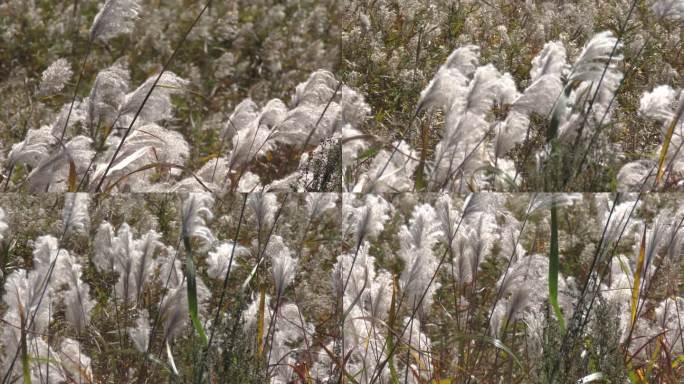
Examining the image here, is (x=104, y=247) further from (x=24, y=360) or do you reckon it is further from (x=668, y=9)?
Result: (x=668, y=9)

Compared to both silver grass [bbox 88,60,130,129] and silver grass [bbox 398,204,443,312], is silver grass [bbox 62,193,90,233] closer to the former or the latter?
silver grass [bbox 88,60,130,129]

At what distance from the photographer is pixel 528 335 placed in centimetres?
226

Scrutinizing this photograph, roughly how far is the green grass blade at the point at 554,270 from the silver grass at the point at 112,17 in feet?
3.81

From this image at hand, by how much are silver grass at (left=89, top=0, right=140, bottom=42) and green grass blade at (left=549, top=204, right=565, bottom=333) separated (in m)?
1.16

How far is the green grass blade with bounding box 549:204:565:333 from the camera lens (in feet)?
7.40

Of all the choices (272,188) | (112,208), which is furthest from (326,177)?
(112,208)

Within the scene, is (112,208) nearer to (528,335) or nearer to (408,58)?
(408,58)

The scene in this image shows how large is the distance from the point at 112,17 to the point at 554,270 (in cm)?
126

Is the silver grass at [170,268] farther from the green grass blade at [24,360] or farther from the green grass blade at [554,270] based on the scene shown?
the green grass blade at [554,270]

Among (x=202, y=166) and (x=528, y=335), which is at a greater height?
(x=202, y=166)

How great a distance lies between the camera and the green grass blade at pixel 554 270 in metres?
2.26

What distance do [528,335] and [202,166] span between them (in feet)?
3.03

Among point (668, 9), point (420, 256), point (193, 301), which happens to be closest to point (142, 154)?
point (193, 301)

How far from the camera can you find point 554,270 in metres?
2.27
